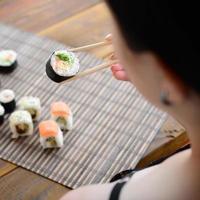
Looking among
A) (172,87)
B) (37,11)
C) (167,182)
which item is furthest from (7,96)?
(172,87)

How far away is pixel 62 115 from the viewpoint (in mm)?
1211

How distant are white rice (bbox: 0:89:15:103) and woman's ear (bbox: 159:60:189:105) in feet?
2.68

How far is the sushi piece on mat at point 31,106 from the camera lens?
1.25 meters

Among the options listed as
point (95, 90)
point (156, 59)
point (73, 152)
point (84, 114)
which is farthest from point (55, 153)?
point (156, 59)

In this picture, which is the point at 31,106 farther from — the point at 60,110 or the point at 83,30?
the point at 83,30

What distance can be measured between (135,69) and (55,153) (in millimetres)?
672

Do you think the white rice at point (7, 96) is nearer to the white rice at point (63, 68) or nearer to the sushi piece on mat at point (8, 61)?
the sushi piece on mat at point (8, 61)

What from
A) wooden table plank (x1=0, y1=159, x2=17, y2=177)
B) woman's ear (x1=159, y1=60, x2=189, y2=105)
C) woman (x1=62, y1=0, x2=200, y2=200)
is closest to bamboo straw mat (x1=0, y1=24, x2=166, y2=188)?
wooden table plank (x1=0, y1=159, x2=17, y2=177)

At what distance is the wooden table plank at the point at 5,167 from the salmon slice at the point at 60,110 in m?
0.19

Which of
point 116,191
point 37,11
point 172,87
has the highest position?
point 172,87

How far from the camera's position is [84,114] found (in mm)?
1281

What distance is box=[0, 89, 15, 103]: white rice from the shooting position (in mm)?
1265

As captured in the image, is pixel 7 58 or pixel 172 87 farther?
pixel 7 58

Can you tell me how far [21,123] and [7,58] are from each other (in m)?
0.31
